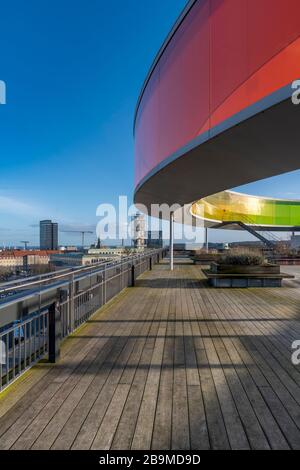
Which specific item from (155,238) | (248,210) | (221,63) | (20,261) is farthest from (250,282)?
(155,238)

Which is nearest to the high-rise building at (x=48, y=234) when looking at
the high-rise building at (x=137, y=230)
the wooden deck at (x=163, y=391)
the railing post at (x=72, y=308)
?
the high-rise building at (x=137, y=230)

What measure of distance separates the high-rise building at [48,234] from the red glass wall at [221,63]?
236 ft

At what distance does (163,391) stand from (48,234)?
84.3 m

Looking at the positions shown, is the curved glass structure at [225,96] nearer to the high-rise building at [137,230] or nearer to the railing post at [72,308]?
the railing post at [72,308]

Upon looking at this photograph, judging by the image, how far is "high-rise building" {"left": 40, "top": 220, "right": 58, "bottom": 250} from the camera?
77125 millimetres

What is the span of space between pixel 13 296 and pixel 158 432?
222 centimetres

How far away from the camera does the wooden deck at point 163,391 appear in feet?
8.03

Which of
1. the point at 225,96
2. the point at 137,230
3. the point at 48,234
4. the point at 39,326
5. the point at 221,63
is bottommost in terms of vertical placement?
the point at 39,326

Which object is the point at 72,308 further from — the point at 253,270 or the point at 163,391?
the point at 253,270

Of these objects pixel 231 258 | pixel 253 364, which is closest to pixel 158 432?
pixel 253 364

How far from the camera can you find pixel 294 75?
414cm

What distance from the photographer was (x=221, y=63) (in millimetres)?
5422
